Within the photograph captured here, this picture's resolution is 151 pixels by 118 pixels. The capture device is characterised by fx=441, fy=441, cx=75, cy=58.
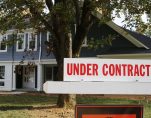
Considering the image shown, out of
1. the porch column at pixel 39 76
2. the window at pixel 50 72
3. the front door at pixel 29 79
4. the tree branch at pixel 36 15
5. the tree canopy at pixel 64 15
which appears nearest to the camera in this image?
the tree canopy at pixel 64 15

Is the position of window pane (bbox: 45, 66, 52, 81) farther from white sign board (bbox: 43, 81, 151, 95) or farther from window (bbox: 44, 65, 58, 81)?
white sign board (bbox: 43, 81, 151, 95)

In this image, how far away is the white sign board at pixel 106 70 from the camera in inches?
191

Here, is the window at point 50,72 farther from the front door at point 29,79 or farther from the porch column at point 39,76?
the front door at point 29,79

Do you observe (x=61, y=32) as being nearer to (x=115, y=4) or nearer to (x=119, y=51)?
(x=115, y=4)

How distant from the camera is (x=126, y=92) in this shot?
187 inches

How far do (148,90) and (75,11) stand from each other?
51.0 ft

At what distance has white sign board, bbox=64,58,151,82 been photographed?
4.84 meters

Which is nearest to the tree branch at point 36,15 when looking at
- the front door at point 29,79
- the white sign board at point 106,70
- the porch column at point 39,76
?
the white sign board at point 106,70

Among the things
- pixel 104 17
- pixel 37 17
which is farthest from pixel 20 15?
pixel 104 17

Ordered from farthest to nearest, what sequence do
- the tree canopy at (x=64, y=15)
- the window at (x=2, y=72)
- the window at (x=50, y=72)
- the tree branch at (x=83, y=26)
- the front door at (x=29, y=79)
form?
1. the window at (x=2, y=72)
2. the front door at (x=29, y=79)
3. the window at (x=50, y=72)
4. the tree branch at (x=83, y=26)
5. the tree canopy at (x=64, y=15)

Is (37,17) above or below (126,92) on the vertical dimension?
above

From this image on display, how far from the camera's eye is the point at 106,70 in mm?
4863

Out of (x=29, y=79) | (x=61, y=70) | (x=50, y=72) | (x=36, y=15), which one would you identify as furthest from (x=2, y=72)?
(x=36, y=15)

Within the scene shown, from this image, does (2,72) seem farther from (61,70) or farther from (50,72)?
(61,70)
